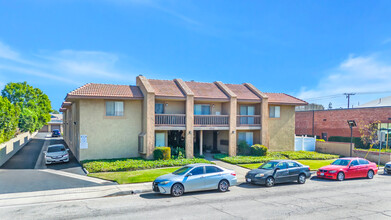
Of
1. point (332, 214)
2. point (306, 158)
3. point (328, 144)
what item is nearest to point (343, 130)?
point (328, 144)

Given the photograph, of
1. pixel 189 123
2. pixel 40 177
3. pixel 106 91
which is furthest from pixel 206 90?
pixel 40 177

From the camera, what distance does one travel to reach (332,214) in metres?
9.98

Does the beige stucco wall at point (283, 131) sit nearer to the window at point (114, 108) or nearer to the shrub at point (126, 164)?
the shrub at point (126, 164)

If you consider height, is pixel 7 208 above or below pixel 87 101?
below

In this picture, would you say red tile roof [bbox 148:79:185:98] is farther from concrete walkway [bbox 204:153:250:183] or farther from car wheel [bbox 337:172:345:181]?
car wheel [bbox 337:172:345:181]

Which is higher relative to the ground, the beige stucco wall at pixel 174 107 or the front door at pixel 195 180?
the beige stucco wall at pixel 174 107

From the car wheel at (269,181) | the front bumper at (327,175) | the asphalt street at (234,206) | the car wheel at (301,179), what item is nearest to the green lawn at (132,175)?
the asphalt street at (234,206)

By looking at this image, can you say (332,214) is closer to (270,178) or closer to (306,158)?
(270,178)

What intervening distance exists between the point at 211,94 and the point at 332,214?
16.4 m

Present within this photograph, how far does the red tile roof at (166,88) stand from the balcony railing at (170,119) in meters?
1.70

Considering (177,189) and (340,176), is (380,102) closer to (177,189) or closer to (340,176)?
(340,176)

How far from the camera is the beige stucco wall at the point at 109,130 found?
2098 cm

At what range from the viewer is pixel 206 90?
2602 cm

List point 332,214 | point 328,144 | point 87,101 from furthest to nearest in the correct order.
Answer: point 328,144 < point 87,101 < point 332,214
